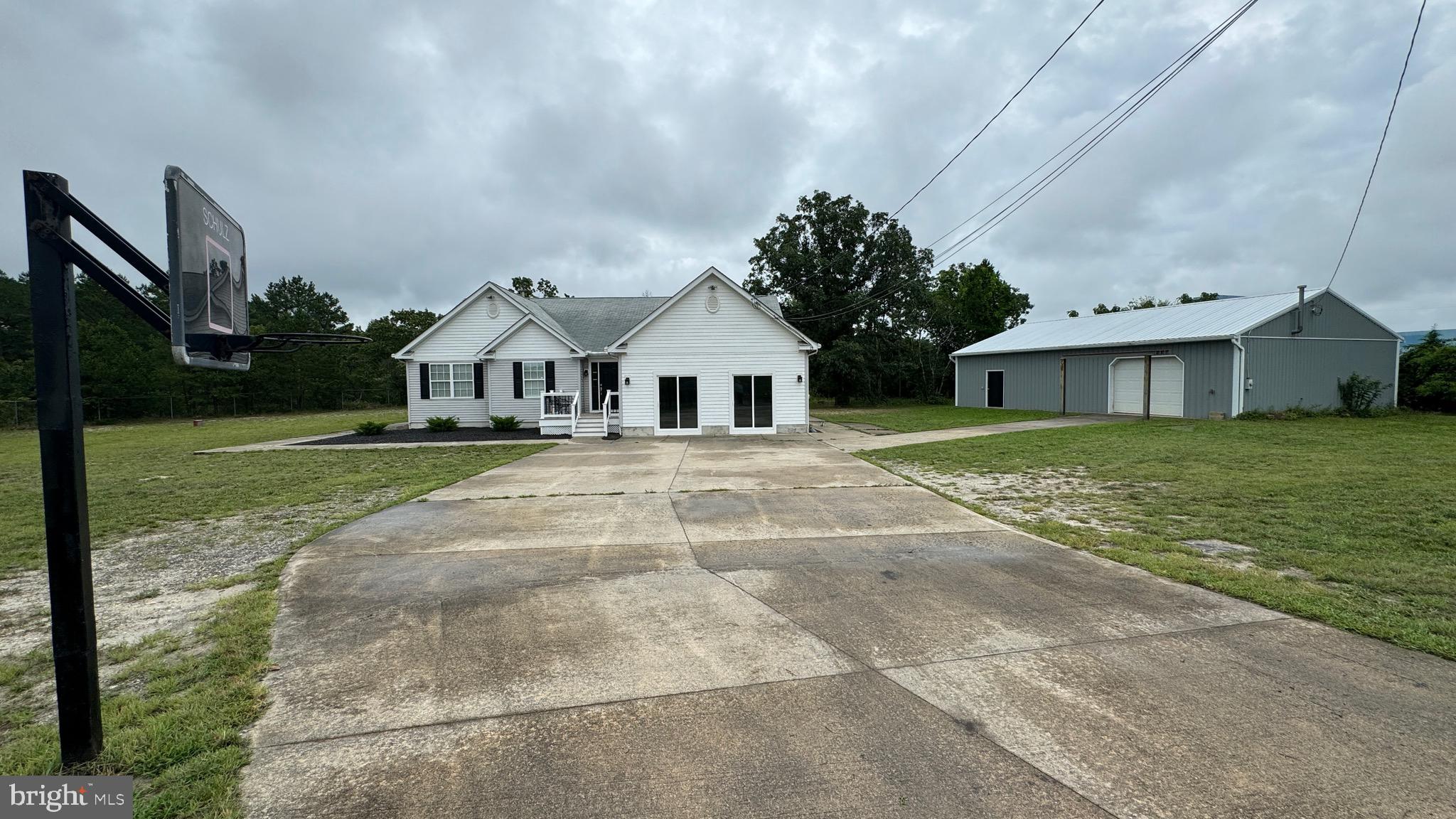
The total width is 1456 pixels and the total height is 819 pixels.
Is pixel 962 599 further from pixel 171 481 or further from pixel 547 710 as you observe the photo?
pixel 171 481

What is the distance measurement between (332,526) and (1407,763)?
9063 mm

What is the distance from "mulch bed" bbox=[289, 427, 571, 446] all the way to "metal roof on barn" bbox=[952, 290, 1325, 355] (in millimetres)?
20901

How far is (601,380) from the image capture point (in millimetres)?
23125

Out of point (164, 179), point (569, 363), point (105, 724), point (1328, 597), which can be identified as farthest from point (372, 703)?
point (569, 363)

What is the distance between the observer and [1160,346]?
2309 centimetres

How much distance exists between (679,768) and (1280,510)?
8606mm

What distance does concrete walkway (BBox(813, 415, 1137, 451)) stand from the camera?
677 inches

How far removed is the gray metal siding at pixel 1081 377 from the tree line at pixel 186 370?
93.0 feet

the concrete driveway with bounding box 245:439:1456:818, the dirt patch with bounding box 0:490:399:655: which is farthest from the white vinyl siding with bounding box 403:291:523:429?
the concrete driveway with bounding box 245:439:1456:818

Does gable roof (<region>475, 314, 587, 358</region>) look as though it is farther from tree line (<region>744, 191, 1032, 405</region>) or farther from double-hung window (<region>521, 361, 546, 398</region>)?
tree line (<region>744, 191, 1032, 405</region>)

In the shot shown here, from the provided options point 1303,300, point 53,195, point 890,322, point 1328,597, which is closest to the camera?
point 53,195

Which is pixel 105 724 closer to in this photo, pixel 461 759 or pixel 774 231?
pixel 461 759

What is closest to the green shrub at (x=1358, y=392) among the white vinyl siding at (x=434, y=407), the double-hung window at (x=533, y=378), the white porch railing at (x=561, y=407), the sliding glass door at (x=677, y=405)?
the sliding glass door at (x=677, y=405)

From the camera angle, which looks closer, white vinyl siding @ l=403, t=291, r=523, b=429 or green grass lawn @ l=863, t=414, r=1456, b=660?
green grass lawn @ l=863, t=414, r=1456, b=660
